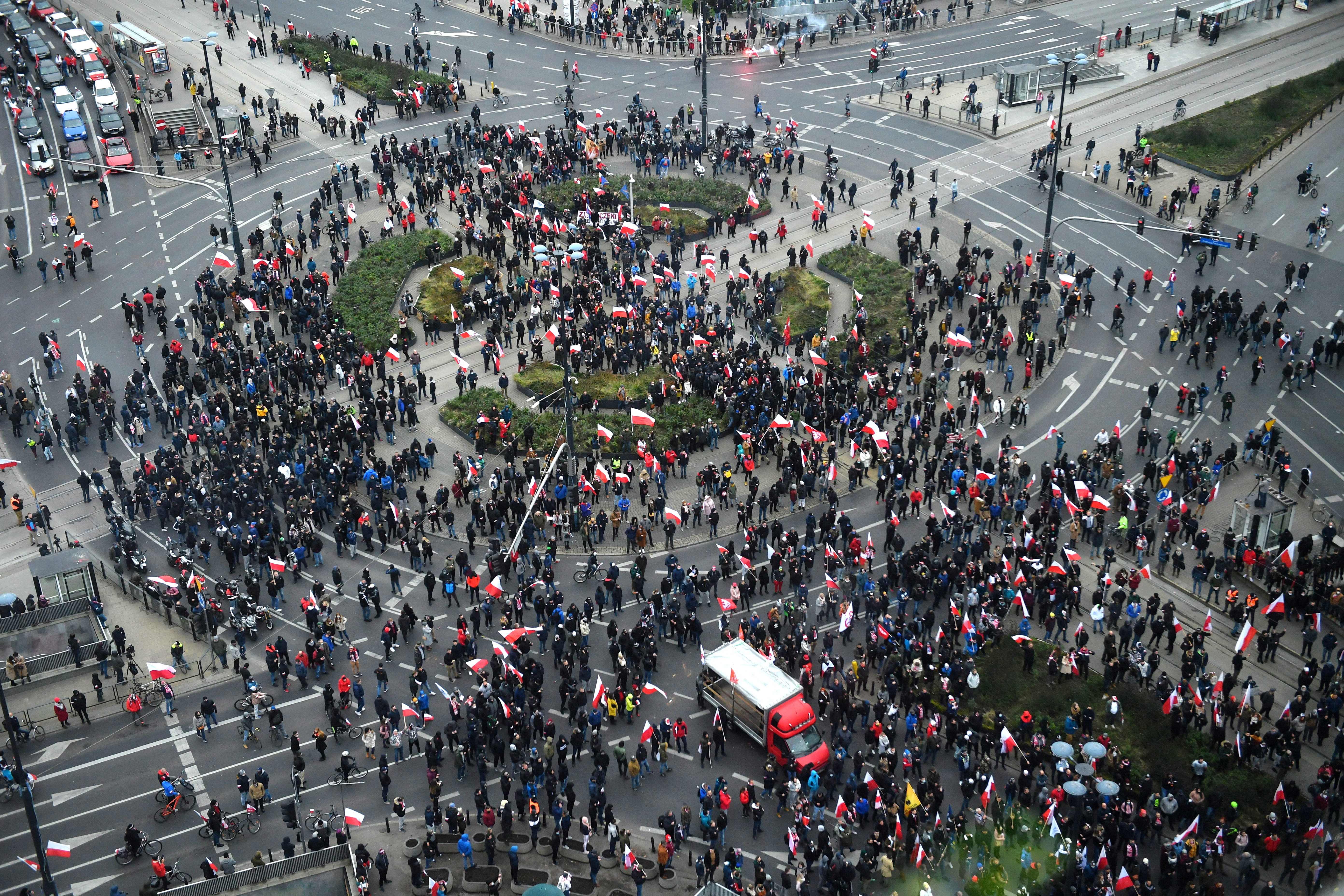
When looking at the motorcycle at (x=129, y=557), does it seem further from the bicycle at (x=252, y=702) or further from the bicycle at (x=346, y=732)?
the bicycle at (x=346, y=732)

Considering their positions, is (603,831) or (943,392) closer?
(603,831)

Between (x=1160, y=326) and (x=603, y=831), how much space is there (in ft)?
128

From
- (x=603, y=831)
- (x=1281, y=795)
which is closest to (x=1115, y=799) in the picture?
(x=1281, y=795)

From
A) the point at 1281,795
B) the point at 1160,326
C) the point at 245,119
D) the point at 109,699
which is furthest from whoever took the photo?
the point at 245,119

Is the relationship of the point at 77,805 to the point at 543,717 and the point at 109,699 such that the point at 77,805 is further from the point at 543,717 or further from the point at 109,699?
the point at 543,717

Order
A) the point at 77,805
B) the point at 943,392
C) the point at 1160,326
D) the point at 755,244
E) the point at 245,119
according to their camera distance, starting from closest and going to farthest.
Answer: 1. the point at 77,805
2. the point at 943,392
3. the point at 1160,326
4. the point at 755,244
5. the point at 245,119

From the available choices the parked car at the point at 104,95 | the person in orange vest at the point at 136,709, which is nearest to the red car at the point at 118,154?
the parked car at the point at 104,95

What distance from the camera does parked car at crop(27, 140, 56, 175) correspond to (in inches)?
3282

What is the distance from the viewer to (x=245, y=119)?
85.4m

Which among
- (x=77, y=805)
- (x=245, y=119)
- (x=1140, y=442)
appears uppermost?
(x=245, y=119)

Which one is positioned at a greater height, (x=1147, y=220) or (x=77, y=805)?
(x=1147, y=220)

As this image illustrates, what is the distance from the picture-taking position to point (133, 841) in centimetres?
4147

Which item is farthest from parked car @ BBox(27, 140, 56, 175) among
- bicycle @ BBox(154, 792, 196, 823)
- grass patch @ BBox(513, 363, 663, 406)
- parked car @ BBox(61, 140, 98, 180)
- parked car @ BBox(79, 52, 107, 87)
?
bicycle @ BBox(154, 792, 196, 823)

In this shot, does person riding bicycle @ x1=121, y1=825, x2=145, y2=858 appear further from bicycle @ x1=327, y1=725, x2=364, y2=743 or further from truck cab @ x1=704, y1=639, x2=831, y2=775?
truck cab @ x1=704, y1=639, x2=831, y2=775
